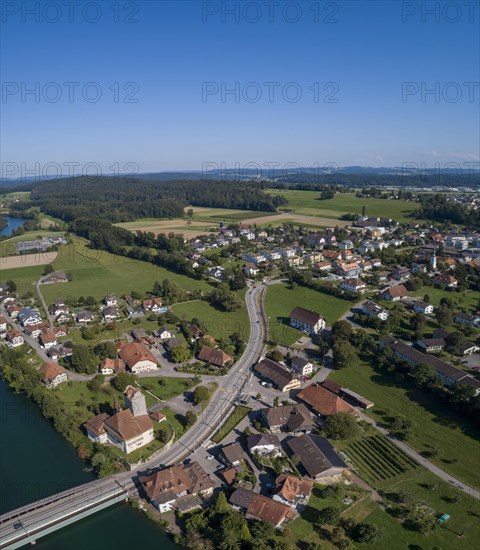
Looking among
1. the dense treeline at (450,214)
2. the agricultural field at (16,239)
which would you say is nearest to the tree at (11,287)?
the agricultural field at (16,239)

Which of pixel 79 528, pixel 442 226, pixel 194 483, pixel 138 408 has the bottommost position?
pixel 79 528

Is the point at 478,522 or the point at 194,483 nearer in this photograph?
the point at 478,522

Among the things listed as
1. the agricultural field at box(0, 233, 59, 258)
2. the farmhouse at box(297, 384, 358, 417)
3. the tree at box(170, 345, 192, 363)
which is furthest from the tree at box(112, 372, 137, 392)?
the agricultural field at box(0, 233, 59, 258)

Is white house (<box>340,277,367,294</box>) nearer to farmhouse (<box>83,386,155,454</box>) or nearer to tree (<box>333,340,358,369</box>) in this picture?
tree (<box>333,340,358,369</box>)

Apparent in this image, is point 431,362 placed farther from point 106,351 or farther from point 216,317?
point 106,351

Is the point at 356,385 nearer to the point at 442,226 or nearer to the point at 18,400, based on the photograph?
the point at 18,400

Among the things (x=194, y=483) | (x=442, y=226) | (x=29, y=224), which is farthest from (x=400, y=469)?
(x=29, y=224)

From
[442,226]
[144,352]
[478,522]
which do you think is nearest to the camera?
[478,522]
